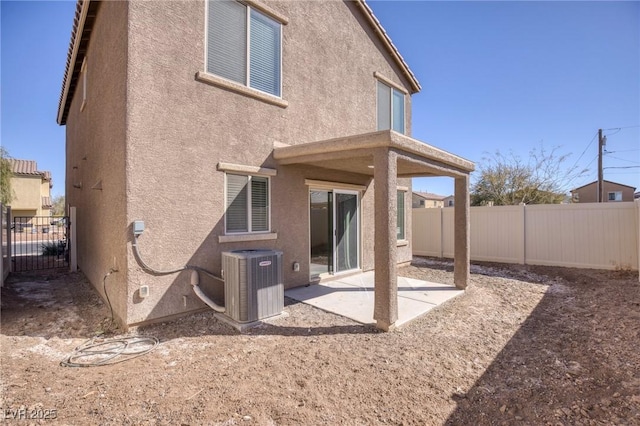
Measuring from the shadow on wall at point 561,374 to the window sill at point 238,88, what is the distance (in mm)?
6725

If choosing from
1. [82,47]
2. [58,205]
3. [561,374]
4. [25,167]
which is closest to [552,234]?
[561,374]

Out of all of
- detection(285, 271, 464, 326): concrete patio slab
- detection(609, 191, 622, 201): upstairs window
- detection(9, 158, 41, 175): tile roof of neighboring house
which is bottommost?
detection(285, 271, 464, 326): concrete patio slab

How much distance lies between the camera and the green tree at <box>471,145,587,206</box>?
1966cm

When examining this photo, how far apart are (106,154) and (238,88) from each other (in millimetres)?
3156

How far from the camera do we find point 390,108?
11836mm

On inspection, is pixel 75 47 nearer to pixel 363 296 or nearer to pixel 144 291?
pixel 144 291

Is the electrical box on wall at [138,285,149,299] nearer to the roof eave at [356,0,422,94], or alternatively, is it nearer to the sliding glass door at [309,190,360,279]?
the sliding glass door at [309,190,360,279]

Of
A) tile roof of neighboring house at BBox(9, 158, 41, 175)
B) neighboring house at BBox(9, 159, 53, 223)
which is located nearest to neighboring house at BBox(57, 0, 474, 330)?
tile roof of neighboring house at BBox(9, 158, 41, 175)

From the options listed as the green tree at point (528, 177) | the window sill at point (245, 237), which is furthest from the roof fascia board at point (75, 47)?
the green tree at point (528, 177)

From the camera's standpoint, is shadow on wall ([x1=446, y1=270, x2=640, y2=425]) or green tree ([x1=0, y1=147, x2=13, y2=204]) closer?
shadow on wall ([x1=446, y1=270, x2=640, y2=425])

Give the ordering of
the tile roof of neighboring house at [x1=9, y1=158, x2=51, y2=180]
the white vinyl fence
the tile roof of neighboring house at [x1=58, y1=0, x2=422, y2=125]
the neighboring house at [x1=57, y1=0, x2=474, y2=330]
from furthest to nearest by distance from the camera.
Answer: the tile roof of neighboring house at [x1=9, y1=158, x2=51, y2=180] → the white vinyl fence → the tile roof of neighboring house at [x1=58, y1=0, x2=422, y2=125] → the neighboring house at [x1=57, y1=0, x2=474, y2=330]

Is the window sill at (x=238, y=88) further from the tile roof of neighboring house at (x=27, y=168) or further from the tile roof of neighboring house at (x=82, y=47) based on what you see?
the tile roof of neighboring house at (x=27, y=168)

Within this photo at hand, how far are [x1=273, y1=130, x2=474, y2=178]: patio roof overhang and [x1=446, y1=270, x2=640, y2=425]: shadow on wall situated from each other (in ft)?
12.1

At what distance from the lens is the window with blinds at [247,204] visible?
21.8 ft
